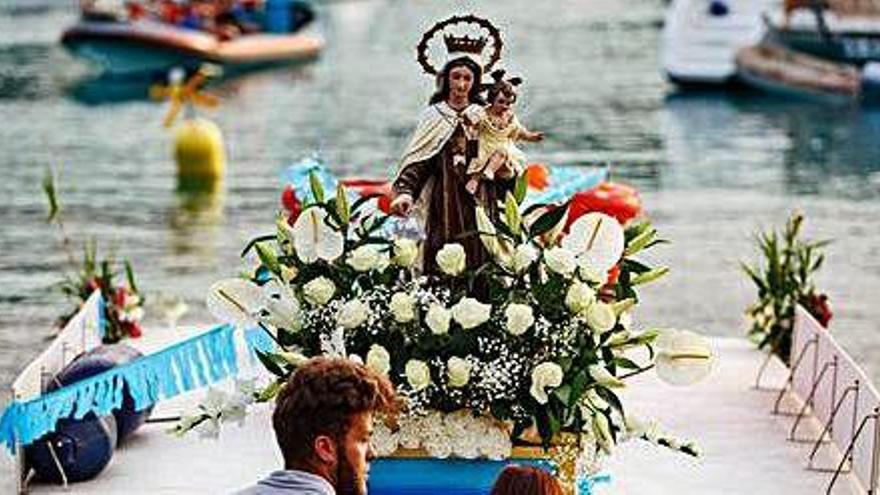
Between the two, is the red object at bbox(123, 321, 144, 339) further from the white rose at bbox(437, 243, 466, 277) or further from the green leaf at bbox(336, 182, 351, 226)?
the white rose at bbox(437, 243, 466, 277)

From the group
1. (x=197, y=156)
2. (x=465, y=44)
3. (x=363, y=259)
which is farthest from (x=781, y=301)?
(x=197, y=156)

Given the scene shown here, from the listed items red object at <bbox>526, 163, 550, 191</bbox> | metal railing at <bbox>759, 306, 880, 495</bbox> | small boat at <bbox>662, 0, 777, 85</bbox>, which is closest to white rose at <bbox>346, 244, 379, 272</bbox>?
metal railing at <bbox>759, 306, 880, 495</bbox>

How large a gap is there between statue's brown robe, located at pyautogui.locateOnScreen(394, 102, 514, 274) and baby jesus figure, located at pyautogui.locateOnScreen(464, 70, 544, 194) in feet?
0.16

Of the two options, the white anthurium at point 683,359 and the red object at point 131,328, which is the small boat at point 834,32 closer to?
the red object at point 131,328

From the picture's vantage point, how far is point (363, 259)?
10.9 meters

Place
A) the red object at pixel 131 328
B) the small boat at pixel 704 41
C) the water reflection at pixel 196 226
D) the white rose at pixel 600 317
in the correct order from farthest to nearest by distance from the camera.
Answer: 1. the small boat at pixel 704 41
2. the water reflection at pixel 196 226
3. the red object at pixel 131 328
4. the white rose at pixel 600 317

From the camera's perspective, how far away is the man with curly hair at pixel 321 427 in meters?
6.40

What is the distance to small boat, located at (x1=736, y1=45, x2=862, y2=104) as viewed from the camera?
4394 centimetres

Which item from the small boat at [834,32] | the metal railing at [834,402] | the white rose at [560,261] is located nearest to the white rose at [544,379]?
the white rose at [560,261]

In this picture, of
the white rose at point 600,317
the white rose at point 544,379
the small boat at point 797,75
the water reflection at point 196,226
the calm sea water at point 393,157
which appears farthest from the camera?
the small boat at point 797,75

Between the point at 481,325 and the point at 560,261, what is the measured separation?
0.52 meters

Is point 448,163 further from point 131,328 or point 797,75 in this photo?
point 797,75

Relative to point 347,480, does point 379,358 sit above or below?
below

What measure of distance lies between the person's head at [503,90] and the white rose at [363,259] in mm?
1353
